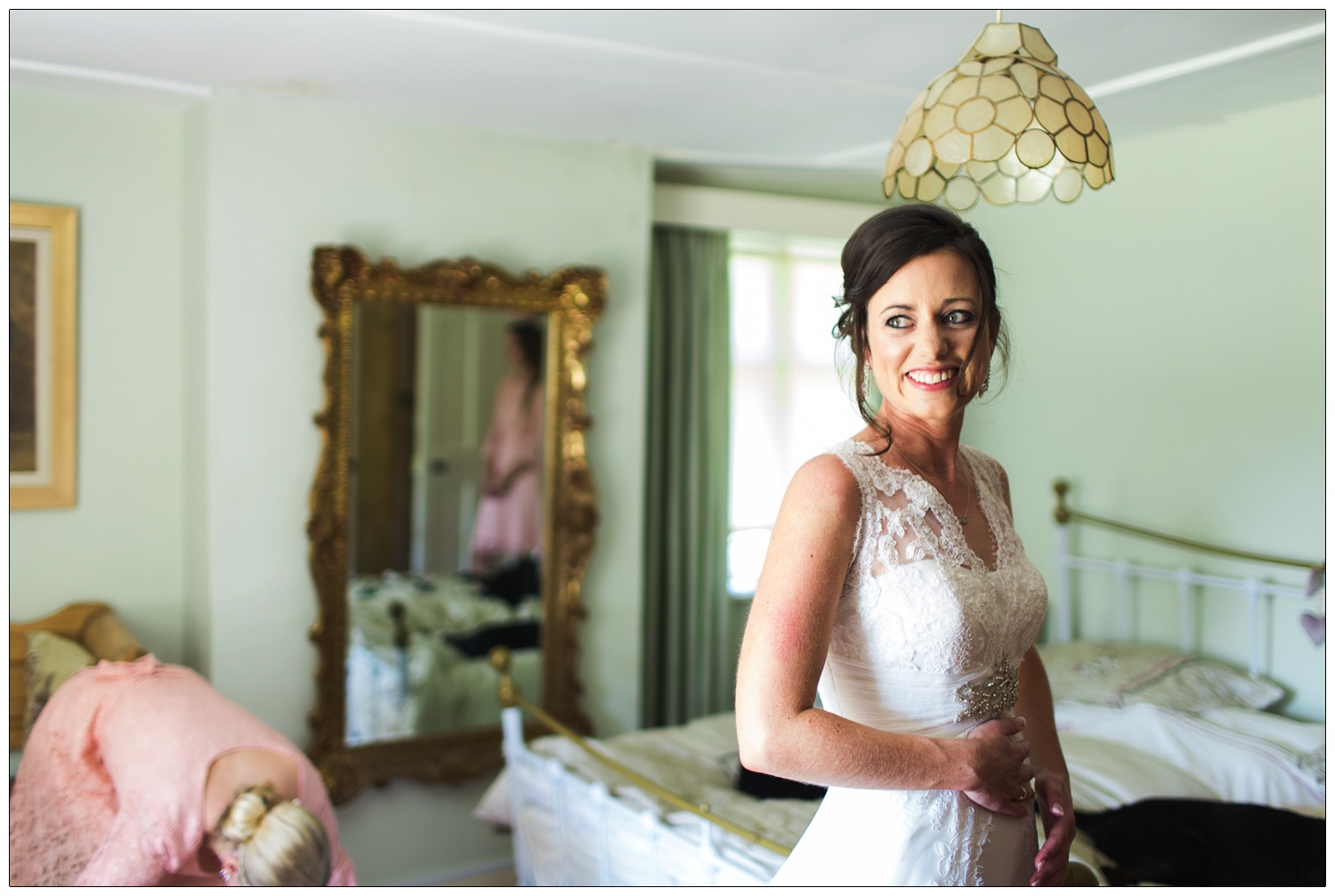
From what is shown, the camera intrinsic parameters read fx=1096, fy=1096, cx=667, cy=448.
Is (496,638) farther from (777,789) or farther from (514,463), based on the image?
(777,789)

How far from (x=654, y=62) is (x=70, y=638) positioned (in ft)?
7.27

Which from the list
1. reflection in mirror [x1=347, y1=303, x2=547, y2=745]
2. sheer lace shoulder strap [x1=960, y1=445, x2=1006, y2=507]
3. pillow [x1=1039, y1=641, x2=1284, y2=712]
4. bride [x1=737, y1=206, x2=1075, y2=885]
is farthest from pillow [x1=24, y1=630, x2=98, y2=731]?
pillow [x1=1039, y1=641, x2=1284, y2=712]

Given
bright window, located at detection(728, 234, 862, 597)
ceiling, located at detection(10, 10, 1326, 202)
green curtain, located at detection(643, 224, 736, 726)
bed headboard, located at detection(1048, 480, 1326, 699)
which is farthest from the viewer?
bright window, located at detection(728, 234, 862, 597)

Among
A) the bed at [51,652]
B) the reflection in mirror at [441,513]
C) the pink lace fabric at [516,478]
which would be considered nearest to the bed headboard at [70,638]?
the bed at [51,652]

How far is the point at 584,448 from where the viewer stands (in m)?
3.55

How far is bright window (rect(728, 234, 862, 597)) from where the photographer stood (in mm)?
4391

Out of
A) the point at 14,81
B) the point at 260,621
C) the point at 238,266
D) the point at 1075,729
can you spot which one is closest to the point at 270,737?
the point at 260,621

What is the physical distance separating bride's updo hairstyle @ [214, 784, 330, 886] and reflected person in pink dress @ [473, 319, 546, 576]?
1347 millimetres

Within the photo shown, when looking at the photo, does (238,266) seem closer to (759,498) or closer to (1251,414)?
(759,498)

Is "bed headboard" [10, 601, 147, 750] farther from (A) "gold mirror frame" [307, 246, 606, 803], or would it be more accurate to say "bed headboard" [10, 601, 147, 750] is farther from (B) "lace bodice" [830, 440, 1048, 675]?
(B) "lace bodice" [830, 440, 1048, 675]

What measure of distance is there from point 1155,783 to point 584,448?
6.19 ft

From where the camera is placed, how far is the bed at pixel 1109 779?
7.36ft

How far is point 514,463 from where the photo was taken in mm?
3473

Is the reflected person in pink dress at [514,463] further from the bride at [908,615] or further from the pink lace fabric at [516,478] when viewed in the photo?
the bride at [908,615]
